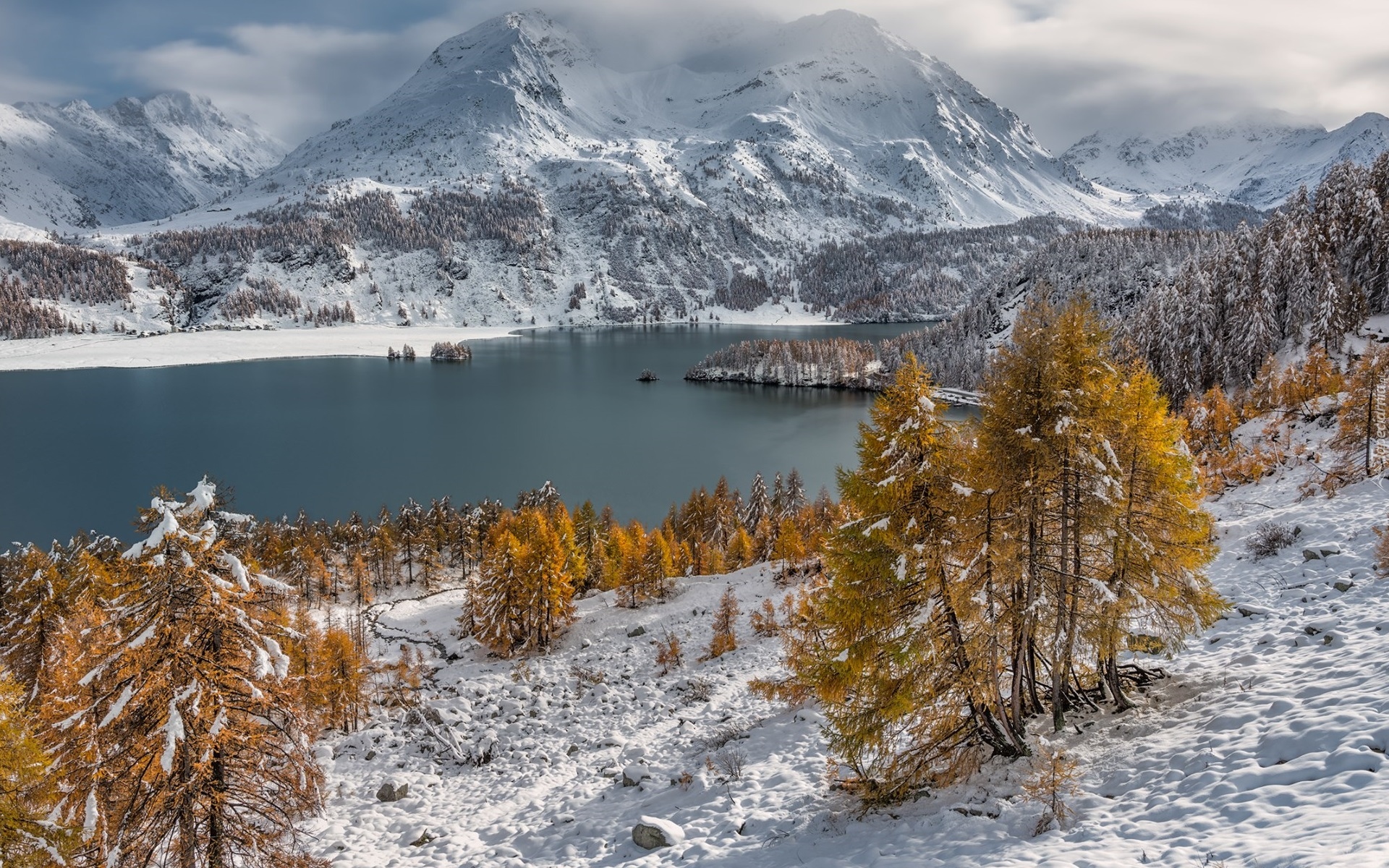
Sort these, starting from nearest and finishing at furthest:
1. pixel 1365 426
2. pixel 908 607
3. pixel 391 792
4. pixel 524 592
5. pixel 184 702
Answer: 1. pixel 184 702
2. pixel 908 607
3. pixel 391 792
4. pixel 1365 426
5. pixel 524 592

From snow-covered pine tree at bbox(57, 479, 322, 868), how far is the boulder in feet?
24.1

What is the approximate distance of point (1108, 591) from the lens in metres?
12.9

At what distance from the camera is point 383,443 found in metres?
126

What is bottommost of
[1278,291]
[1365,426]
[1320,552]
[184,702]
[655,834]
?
[655,834]

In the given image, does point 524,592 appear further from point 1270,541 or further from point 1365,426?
point 1365,426

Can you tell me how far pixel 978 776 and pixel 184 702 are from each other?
1554 cm

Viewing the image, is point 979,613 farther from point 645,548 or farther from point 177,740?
point 645,548

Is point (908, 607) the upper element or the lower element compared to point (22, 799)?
upper

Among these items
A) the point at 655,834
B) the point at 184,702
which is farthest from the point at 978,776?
the point at 184,702

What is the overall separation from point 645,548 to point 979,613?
120ft

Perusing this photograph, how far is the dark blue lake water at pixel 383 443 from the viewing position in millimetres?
96438

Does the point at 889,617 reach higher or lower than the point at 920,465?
lower

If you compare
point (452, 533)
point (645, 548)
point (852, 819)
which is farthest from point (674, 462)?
point (852, 819)

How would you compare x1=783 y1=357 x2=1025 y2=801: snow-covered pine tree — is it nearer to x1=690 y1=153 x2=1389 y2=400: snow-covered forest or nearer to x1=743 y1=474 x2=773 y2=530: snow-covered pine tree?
x1=690 y1=153 x2=1389 y2=400: snow-covered forest
